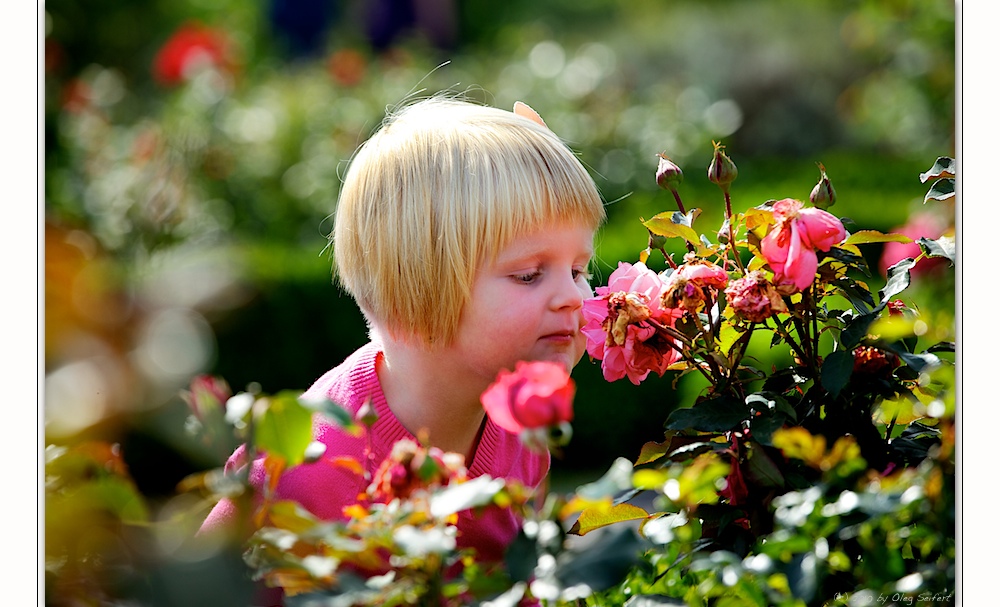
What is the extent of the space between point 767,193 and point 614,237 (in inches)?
64.0

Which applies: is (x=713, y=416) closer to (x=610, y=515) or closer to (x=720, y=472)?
(x=610, y=515)

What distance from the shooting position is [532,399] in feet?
2.88

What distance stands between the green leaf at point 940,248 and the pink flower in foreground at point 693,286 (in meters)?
0.25

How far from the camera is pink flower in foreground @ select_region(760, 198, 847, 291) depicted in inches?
46.3

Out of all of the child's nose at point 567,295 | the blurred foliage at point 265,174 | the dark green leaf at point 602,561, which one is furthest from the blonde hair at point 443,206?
the dark green leaf at point 602,561

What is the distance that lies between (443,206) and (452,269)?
109 millimetres

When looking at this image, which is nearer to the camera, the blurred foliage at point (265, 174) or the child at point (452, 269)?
the blurred foliage at point (265, 174)

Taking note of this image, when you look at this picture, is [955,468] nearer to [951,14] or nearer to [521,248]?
[521,248]

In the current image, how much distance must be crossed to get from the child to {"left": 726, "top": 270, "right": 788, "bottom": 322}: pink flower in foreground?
1.48 feet

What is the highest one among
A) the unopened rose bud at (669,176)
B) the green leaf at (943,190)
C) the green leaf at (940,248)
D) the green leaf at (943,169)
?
the unopened rose bud at (669,176)

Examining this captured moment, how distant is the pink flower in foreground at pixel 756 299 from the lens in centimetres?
117

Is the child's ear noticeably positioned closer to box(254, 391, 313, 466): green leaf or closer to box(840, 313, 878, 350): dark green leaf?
box(840, 313, 878, 350): dark green leaf

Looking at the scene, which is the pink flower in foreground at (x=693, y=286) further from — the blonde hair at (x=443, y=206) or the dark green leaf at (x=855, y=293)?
the blonde hair at (x=443, y=206)

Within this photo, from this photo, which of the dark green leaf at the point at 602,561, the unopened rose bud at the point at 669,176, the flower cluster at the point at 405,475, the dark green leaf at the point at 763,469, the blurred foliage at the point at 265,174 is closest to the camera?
the blurred foliage at the point at 265,174
